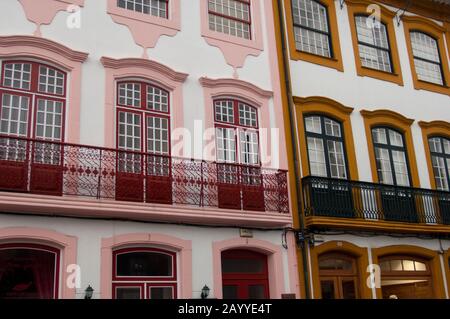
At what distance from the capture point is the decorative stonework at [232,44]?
12508 millimetres

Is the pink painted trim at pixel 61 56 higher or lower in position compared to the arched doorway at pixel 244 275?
higher

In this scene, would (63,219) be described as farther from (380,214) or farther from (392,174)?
(392,174)

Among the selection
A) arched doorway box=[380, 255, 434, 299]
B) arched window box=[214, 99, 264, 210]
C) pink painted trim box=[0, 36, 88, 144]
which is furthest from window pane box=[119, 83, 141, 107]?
arched doorway box=[380, 255, 434, 299]

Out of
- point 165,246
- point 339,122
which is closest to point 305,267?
point 165,246

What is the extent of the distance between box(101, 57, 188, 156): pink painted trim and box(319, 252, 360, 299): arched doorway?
4052mm

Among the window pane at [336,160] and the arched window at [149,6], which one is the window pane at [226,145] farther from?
the arched window at [149,6]

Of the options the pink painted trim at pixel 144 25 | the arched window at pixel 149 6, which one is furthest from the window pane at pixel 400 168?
the arched window at pixel 149 6

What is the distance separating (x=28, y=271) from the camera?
9.45 metres

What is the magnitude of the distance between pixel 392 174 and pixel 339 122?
6.30 feet

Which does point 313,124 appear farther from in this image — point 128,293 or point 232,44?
point 128,293

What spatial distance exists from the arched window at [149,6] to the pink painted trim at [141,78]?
1386mm

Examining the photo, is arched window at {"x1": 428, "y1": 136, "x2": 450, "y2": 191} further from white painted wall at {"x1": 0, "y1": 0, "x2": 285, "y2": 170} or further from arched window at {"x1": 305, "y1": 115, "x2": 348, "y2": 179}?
white painted wall at {"x1": 0, "y1": 0, "x2": 285, "y2": 170}

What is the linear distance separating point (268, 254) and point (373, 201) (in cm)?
304

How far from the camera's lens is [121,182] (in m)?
10.1
